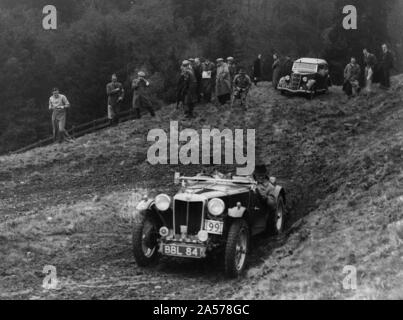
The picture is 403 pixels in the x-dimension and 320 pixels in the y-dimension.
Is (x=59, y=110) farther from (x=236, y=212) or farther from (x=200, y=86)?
(x=236, y=212)

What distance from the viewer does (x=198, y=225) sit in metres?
11.6

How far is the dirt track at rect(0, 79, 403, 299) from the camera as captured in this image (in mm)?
10180

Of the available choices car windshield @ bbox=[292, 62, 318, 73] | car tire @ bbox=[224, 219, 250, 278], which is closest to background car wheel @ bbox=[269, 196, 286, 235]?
car tire @ bbox=[224, 219, 250, 278]

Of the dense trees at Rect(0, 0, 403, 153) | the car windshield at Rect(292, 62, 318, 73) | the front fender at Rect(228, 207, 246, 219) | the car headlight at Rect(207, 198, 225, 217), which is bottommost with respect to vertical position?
the dense trees at Rect(0, 0, 403, 153)

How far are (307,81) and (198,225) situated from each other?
14164 millimetres

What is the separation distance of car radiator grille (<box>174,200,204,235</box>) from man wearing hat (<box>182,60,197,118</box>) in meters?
9.96

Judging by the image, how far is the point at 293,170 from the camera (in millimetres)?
17688

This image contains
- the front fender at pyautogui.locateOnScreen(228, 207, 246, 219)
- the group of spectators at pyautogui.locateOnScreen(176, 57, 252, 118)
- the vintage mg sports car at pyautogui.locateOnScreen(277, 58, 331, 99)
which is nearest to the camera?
the front fender at pyautogui.locateOnScreen(228, 207, 246, 219)

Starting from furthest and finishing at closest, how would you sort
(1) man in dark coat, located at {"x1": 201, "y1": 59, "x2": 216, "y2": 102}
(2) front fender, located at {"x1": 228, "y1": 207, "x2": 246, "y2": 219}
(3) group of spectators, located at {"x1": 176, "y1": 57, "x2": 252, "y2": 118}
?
(1) man in dark coat, located at {"x1": 201, "y1": 59, "x2": 216, "y2": 102} < (3) group of spectators, located at {"x1": 176, "y1": 57, "x2": 252, "y2": 118} < (2) front fender, located at {"x1": 228, "y1": 207, "x2": 246, "y2": 219}

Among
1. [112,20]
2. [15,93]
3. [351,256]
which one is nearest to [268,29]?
[112,20]

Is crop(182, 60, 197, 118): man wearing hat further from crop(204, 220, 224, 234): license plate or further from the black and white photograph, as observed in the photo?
crop(204, 220, 224, 234): license plate

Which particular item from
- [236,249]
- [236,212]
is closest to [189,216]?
[236,212]
